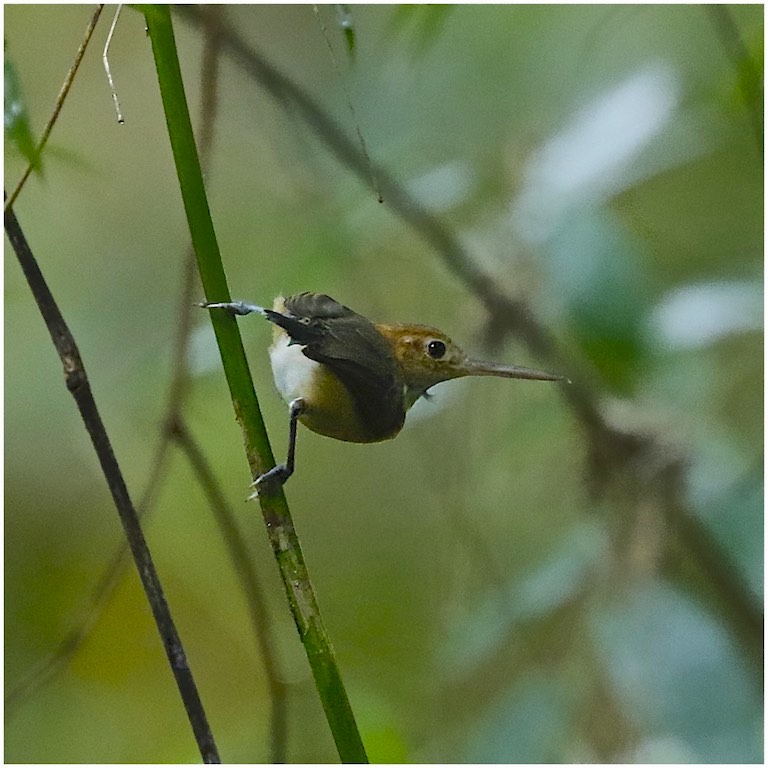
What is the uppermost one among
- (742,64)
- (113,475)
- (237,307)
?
(742,64)

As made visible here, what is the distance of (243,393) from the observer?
2.36ft

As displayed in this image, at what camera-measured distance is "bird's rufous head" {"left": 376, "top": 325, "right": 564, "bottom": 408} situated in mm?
856

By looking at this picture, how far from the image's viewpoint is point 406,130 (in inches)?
36.1

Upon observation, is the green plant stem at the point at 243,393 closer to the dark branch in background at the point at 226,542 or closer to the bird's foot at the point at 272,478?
the bird's foot at the point at 272,478

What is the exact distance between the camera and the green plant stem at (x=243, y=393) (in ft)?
2.37

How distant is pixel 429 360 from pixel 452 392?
5 cm

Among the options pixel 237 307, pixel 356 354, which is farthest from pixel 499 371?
pixel 237 307

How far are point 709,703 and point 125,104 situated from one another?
2.53ft

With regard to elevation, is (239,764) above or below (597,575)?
below

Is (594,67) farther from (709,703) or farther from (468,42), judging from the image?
(709,703)

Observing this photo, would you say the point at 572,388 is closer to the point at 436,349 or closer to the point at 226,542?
the point at 436,349

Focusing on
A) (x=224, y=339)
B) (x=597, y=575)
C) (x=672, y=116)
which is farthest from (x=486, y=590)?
(x=672, y=116)

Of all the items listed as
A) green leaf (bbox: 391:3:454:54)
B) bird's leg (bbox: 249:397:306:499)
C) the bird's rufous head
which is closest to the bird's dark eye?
the bird's rufous head

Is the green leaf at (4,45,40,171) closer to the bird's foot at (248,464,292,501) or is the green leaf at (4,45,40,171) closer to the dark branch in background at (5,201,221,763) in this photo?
the dark branch in background at (5,201,221,763)
